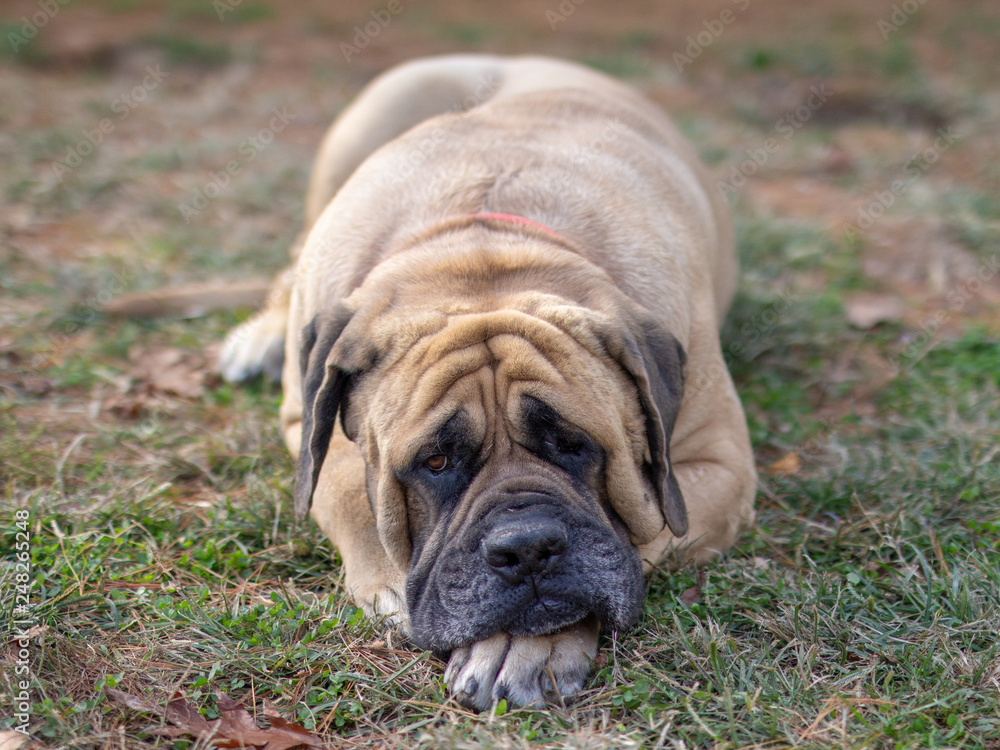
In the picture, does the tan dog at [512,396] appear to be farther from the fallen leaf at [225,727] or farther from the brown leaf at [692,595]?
the fallen leaf at [225,727]

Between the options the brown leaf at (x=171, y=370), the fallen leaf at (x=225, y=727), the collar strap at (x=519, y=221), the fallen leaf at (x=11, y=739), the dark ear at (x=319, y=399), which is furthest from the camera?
the brown leaf at (x=171, y=370)

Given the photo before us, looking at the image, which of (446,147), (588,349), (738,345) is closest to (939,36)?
(738,345)

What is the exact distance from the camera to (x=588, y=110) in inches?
152

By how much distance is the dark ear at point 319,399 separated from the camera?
106 inches

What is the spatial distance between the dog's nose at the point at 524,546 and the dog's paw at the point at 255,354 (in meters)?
2.24

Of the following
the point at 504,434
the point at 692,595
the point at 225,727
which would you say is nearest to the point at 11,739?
the point at 225,727

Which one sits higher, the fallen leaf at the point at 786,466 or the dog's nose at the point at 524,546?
the dog's nose at the point at 524,546

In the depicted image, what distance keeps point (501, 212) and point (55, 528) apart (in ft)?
5.91

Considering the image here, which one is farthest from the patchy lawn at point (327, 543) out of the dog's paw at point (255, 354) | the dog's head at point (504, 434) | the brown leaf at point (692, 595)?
the dog's head at point (504, 434)

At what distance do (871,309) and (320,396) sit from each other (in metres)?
3.46

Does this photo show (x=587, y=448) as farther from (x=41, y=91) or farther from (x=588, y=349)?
(x=41, y=91)

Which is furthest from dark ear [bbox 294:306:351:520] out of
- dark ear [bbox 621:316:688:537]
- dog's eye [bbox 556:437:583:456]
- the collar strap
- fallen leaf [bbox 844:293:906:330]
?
fallen leaf [bbox 844:293:906:330]

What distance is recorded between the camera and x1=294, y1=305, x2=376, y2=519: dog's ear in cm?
266

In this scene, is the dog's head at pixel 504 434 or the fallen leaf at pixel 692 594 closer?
the dog's head at pixel 504 434
